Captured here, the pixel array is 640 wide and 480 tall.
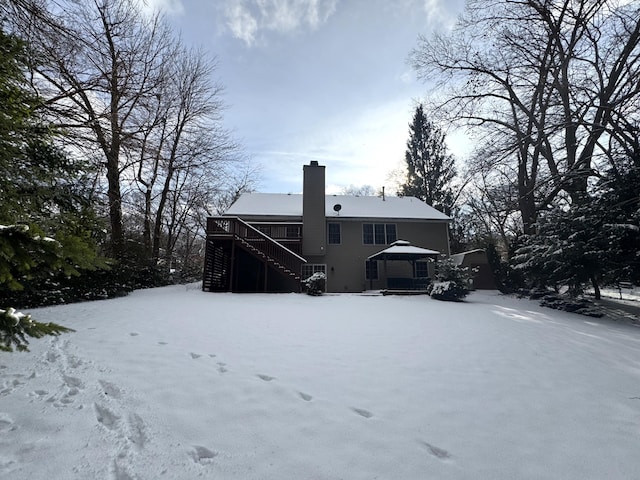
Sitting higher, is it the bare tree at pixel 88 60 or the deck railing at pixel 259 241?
the bare tree at pixel 88 60

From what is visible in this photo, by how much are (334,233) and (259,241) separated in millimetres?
5303

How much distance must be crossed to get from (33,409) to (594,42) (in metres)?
18.1

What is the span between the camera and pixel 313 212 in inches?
630

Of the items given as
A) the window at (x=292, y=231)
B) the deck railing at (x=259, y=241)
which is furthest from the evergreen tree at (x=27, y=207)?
the window at (x=292, y=231)

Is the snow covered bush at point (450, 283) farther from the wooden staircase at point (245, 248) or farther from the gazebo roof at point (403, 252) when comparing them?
the wooden staircase at point (245, 248)

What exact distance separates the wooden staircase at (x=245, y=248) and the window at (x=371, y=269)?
5.16m

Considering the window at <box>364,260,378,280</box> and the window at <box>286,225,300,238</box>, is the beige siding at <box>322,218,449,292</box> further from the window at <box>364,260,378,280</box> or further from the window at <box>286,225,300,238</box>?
the window at <box>286,225,300,238</box>

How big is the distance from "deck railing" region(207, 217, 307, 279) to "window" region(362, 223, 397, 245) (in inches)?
221

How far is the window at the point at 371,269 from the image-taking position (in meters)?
16.4

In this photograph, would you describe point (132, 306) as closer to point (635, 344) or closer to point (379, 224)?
point (635, 344)

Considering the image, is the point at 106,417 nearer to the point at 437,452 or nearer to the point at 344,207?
the point at 437,452

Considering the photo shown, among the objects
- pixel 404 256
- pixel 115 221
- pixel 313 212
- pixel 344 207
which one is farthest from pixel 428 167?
pixel 115 221

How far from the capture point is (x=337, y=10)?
33.3 feet

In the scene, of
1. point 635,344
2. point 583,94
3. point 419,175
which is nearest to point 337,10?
point 583,94
